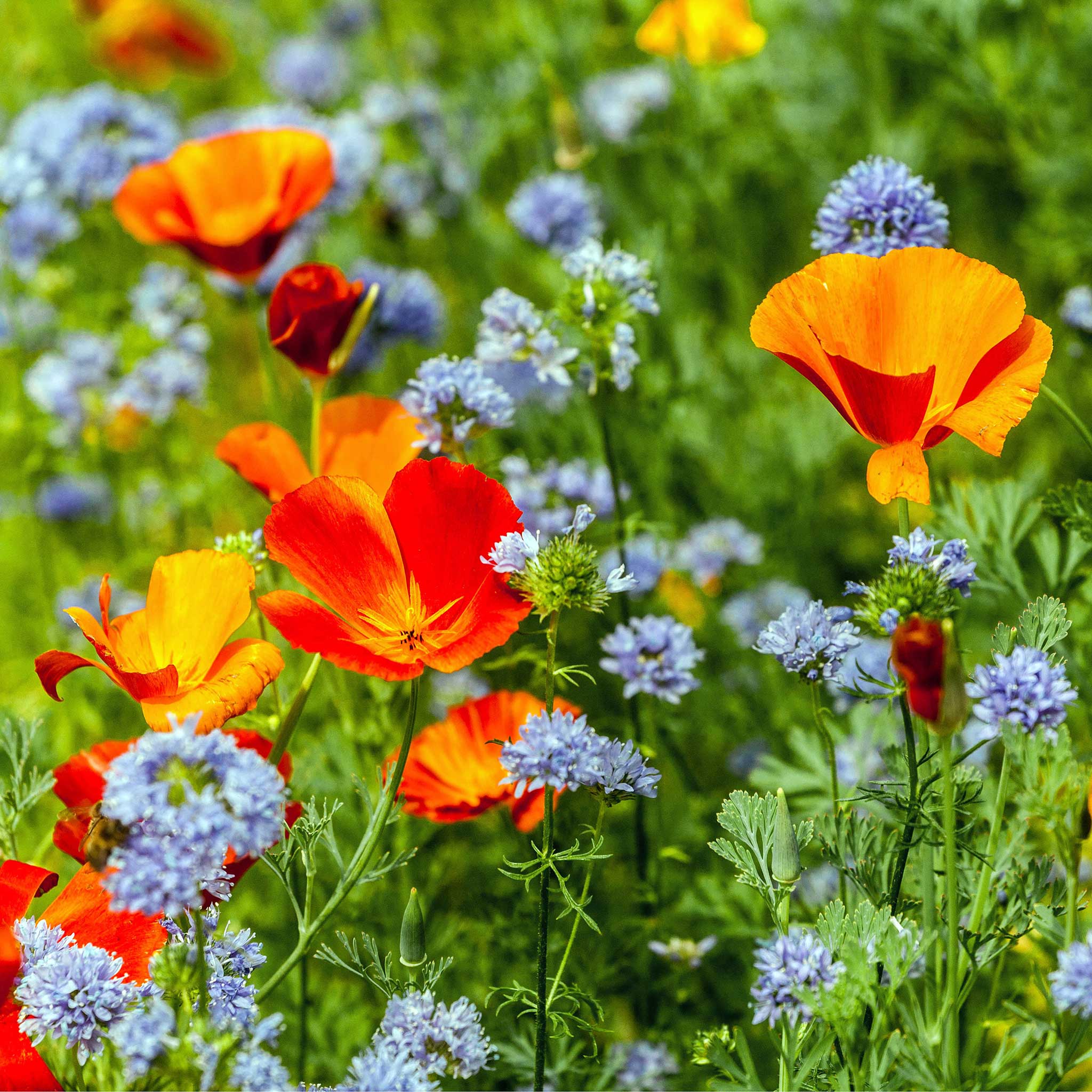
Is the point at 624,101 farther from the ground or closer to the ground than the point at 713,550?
farther from the ground

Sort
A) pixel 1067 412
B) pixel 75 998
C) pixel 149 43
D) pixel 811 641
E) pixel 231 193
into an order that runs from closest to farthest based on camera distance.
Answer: pixel 75 998 < pixel 811 641 < pixel 1067 412 < pixel 231 193 < pixel 149 43

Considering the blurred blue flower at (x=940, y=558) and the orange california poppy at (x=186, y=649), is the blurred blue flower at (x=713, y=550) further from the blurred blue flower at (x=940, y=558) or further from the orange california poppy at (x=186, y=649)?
the orange california poppy at (x=186, y=649)

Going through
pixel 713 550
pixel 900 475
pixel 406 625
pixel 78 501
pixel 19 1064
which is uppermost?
pixel 78 501

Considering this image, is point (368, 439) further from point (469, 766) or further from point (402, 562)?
point (469, 766)

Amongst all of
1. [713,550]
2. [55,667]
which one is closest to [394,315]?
[713,550]

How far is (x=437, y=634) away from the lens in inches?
52.5

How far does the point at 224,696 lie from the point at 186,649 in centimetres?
17

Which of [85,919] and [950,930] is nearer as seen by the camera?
[950,930]

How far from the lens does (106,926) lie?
122cm

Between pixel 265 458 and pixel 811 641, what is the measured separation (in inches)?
27.5

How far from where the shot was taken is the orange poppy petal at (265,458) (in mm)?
1511

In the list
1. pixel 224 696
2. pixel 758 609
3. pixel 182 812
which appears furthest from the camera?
pixel 758 609

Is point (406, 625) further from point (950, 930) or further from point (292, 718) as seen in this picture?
point (950, 930)

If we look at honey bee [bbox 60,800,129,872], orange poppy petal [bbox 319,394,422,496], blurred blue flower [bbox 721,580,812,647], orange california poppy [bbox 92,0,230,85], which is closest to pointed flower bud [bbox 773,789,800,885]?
honey bee [bbox 60,800,129,872]
